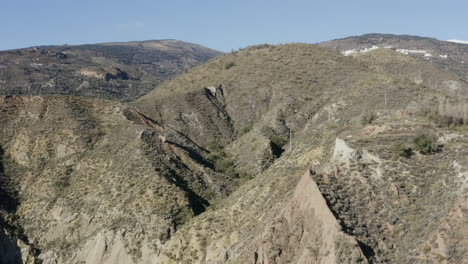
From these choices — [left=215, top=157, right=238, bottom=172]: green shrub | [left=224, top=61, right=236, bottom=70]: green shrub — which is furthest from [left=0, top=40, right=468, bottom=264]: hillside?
[left=224, top=61, right=236, bottom=70]: green shrub

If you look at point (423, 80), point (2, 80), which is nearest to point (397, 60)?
point (423, 80)

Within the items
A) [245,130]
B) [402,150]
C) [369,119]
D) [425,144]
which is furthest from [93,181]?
Answer: [425,144]

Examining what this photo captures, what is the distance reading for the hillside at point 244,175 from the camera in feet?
83.3

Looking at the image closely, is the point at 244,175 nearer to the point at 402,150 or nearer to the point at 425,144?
the point at 402,150

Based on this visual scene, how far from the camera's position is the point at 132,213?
3931 cm

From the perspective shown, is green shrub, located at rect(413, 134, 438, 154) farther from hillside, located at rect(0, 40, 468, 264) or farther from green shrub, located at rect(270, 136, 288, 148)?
green shrub, located at rect(270, 136, 288, 148)

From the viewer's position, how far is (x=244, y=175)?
166ft

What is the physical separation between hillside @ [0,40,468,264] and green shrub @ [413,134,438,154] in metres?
0.14

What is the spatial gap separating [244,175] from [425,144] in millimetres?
24348

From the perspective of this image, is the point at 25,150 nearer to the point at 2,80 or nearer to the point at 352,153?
the point at 352,153

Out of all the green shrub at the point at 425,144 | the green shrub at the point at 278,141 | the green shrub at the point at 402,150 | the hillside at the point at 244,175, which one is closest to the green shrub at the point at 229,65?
the hillside at the point at 244,175

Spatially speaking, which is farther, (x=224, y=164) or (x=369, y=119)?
(x=224, y=164)

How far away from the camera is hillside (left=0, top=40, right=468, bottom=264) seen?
83.3 ft

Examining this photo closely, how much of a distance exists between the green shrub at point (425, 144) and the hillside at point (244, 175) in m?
0.14
